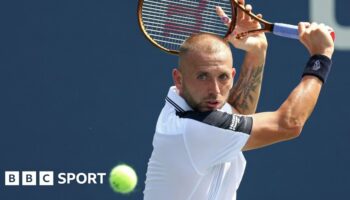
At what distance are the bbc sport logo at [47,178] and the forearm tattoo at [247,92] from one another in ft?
6.65

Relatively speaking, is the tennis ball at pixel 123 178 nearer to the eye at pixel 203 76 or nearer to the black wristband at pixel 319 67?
the eye at pixel 203 76

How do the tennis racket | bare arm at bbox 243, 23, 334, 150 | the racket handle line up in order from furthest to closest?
the tennis racket
the racket handle
bare arm at bbox 243, 23, 334, 150

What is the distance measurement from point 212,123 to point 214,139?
0.06 metres

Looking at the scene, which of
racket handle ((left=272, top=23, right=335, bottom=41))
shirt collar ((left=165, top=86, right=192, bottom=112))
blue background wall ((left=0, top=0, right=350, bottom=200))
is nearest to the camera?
shirt collar ((left=165, top=86, right=192, bottom=112))

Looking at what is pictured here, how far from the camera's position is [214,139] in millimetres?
3115

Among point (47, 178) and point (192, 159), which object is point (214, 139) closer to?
point (192, 159)

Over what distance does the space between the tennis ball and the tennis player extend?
2220 mm

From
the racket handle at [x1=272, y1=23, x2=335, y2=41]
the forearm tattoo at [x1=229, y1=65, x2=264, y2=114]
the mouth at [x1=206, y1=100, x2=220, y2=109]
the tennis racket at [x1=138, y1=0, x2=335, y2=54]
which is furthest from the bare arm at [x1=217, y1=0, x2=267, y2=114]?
the mouth at [x1=206, y1=100, x2=220, y2=109]

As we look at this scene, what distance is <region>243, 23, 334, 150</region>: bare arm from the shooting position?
3088mm

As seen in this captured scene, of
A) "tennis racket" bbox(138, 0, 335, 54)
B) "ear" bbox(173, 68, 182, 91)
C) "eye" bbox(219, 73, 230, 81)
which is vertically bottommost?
"ear" bbox(173, 68, 182, 91)

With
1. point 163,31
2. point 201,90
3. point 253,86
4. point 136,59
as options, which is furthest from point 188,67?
point 136,59

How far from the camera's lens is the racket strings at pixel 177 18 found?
4.24 meters

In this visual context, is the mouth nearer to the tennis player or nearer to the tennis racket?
the tennis player

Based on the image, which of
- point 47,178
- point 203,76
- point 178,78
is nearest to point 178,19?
point 178,78
